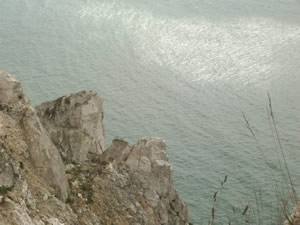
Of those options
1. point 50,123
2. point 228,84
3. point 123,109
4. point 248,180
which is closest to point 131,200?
point 50,123

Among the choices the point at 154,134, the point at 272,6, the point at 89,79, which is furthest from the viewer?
the point at 272,6

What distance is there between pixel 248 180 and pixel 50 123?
35.7 ft

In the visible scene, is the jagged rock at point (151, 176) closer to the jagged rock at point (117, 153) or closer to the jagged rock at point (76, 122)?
the jagged rock at point (117, 153)

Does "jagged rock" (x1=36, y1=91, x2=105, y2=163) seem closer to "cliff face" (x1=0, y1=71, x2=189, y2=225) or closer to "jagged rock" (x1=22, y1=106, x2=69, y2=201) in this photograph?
"cliff face" (x1=0, y1=71, x2=189, y2=225)

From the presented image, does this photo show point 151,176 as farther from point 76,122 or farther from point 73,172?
point 73,172

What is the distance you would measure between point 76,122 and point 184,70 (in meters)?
15.6

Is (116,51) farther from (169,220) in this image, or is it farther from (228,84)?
(169,220)

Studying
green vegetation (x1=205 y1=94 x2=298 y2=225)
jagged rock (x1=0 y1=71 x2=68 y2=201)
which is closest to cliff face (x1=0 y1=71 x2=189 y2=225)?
jagged rock (x1=0 y1=71 x2=68 y2=201)

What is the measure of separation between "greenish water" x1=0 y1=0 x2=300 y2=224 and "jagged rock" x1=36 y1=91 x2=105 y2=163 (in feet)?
23.2

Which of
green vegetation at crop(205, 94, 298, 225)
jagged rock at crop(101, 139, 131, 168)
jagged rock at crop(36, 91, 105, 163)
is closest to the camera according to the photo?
green vegetation at crop(205, 94, 298, 225)

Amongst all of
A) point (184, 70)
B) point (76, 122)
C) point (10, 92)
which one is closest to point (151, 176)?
point (76, 122)

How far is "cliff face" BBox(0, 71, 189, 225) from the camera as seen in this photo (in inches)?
268

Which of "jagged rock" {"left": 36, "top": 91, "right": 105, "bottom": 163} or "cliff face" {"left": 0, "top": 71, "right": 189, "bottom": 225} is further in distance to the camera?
"jagged rock" {"left": 36, "top": 91, "right": 105, "bottom": 163}

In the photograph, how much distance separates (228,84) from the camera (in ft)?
92.1
